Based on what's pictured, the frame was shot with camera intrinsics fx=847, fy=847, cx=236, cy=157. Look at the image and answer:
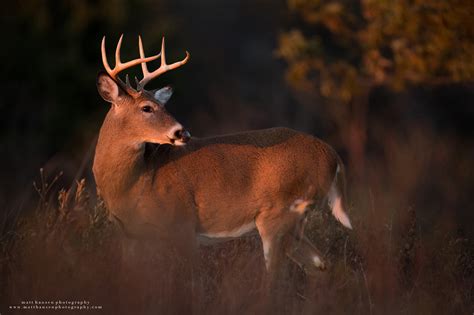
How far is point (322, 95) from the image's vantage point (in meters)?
18.9

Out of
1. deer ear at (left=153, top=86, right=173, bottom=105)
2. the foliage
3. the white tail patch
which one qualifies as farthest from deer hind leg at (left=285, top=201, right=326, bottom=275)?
the foliage

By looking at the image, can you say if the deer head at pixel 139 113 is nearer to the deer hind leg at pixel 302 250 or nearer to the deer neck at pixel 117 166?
the deer neck at pixel 117 166

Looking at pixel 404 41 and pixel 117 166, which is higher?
pixel 117 166

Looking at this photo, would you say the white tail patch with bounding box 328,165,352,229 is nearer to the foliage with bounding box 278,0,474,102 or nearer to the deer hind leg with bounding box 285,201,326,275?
the deer hind leg with bounding box 285,201,326,275

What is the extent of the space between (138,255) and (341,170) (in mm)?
2083

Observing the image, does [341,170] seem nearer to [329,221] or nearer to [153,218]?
[329,221]

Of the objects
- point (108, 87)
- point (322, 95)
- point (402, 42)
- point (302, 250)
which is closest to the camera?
point (108, 87)

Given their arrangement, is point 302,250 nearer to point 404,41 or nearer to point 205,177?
point 205,177

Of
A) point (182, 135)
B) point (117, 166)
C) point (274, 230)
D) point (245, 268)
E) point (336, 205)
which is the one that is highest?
point (182, 135)

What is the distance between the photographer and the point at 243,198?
7.01 metres

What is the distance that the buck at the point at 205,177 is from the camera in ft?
21.8

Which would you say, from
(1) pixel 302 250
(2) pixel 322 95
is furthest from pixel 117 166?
(2) pixel 322 95

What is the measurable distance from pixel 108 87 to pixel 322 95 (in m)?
12.4

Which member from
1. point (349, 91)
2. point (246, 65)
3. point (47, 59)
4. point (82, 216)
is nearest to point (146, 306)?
point (82, 216)
